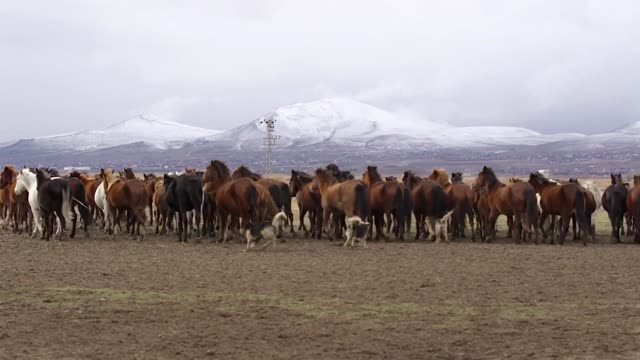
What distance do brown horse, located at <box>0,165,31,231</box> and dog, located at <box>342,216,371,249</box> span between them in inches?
419

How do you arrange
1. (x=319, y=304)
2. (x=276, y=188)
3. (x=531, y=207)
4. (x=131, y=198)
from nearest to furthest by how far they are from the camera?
(x=319, y=304) < (x=531, y=207) < (x=131, y=198) < (x=276, y=188)

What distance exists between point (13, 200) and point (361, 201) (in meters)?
12.1

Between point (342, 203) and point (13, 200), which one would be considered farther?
point (13, 200)

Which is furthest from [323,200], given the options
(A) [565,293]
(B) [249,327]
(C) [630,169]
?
(C) [630,169]

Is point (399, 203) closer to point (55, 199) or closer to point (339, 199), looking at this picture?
point (339, 199)

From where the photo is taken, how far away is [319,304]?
12.4m

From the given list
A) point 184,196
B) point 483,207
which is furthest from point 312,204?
point 483,207

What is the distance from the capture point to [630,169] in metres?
164

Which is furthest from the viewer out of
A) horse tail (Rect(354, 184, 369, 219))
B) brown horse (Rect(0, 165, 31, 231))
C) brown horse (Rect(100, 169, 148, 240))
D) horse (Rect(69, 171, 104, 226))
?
horse (Rect(69, 171, 104, 226))

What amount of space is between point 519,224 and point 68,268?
38.5 ft

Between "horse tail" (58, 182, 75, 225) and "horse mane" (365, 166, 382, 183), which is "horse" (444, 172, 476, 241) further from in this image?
"horse tail" (58, 182, 75, 225)

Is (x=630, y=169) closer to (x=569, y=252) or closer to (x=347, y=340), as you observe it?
(x=569, y=252)

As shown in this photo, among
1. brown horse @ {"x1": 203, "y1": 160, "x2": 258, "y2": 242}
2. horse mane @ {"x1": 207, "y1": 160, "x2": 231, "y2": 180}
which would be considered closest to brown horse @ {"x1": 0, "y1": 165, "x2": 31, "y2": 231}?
horse mane @ {"x1": 207, "y1": 160, "x2": 231, "y2": 180}

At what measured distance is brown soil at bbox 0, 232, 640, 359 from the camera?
9766 mm
